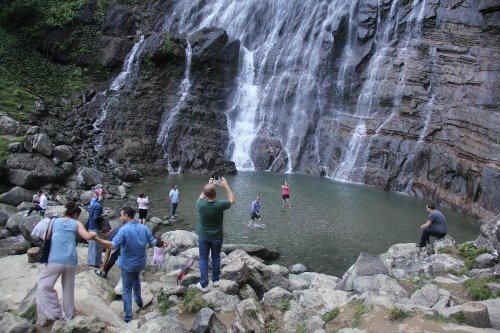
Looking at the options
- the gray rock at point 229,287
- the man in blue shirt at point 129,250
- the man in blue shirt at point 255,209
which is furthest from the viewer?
the man in blue shirt at point 255,209

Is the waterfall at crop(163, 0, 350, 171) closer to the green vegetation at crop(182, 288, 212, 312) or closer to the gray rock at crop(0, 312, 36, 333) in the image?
the green vegetation at crop(182, 288, 212, 312)

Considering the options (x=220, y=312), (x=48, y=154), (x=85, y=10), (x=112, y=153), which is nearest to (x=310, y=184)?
(x=112, y=153)

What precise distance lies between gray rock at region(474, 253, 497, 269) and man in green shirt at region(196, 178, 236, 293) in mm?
9100

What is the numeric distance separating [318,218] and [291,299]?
1283cm

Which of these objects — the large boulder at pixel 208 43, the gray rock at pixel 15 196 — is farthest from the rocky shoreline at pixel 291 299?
the large boulder at pixel 208 43

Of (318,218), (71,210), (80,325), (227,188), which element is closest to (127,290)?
(80,325)

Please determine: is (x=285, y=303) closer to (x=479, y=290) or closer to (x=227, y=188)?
(x=227, y=188)

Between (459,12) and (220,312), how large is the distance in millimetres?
38961

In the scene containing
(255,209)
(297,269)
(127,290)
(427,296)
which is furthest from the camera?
(255,209)

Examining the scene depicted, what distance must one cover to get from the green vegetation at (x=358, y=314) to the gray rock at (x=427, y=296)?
6.39 ft

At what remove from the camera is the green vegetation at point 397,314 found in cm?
766

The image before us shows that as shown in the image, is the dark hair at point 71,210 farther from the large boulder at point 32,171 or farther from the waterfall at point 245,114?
the waterfall at point 245,114

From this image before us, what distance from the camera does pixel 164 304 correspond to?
8695 mm

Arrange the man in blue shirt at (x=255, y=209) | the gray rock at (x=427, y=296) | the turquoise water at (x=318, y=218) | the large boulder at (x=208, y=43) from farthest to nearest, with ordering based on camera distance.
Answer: the large boulder at (x=208, y=43), the man in blue shirt at (x=255, y=209), the turquoise water at (x=318, y=218), the gray rock at (x=427, y=296)
